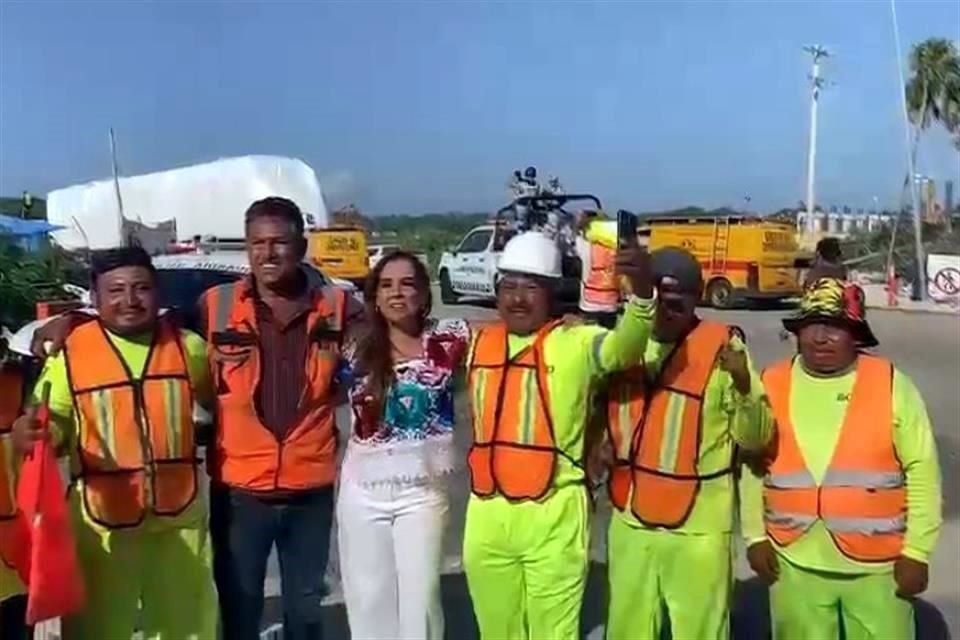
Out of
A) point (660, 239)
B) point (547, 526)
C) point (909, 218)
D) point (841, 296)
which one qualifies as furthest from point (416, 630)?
point (909, 218)

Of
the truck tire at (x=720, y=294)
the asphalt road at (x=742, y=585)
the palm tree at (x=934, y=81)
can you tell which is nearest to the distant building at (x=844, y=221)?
the palm tree at (x=934, y=81)

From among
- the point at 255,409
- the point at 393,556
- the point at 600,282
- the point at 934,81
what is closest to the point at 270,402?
the point at 255,409

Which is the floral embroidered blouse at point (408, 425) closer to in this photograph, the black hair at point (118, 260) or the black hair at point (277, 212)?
the black hair at point (277, 212)

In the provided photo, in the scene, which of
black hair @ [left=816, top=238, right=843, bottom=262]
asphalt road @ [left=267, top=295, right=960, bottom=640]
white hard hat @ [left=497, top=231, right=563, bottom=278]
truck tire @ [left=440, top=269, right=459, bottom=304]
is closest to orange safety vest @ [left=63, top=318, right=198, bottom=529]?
asphalt road @ [left=267, top=295, right=960, bottom=640]

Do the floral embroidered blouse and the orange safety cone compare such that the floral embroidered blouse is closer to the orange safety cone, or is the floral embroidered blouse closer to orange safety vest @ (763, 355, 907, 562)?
the orange safety cone

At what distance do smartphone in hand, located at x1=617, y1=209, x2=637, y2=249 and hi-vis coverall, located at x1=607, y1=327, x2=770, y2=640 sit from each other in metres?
0.42

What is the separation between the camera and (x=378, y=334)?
484cm

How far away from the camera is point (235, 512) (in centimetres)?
501

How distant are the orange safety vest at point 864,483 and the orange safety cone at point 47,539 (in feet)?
7.75

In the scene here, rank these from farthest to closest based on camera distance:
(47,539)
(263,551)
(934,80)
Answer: (934,80) < (263,551) < (47,539)

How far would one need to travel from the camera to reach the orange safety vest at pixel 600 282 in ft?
15.8

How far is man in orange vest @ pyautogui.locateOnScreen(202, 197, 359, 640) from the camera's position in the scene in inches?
194

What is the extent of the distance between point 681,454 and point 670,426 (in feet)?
0.33

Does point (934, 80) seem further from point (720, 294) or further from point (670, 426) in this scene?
point (670, 426)
